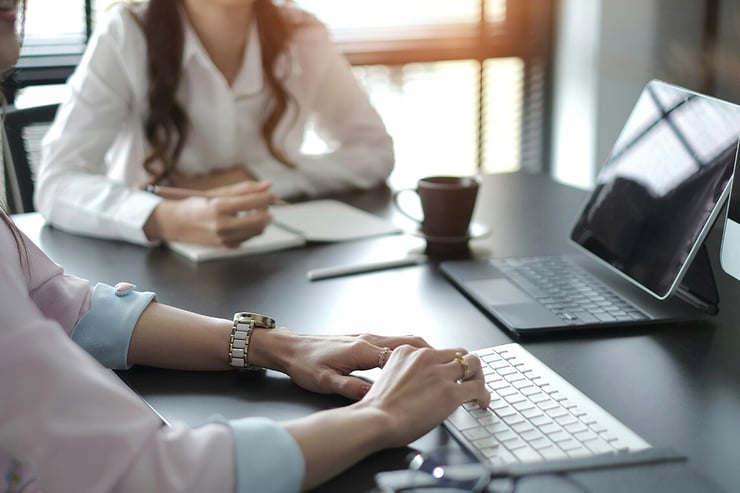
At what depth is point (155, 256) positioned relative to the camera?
58.9 inches

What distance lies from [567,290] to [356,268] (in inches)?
12.3

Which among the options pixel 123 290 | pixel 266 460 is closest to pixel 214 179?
pixel 123 290

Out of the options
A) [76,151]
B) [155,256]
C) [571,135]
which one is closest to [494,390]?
[155,256]

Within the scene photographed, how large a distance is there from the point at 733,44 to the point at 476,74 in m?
0.94

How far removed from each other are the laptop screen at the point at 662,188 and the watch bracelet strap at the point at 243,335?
19.9 inches

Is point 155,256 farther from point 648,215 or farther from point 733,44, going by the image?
point 733,44

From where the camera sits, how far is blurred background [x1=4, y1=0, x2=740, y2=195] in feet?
9.55

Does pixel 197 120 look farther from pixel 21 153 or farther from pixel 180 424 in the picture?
pixel 180 424

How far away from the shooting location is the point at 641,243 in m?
1.26

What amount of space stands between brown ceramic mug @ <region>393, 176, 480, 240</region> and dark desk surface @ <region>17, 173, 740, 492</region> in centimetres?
4

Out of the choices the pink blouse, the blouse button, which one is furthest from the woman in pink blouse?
the blouse button

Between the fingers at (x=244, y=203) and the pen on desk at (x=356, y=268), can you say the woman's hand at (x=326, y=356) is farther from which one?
the fingers at (x=244, y=203)

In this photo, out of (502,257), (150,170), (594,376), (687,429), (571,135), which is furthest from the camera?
(571,135)

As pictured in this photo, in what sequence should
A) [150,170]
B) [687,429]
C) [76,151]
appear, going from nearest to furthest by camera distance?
[687,429] → [76,151] → [150,170]
